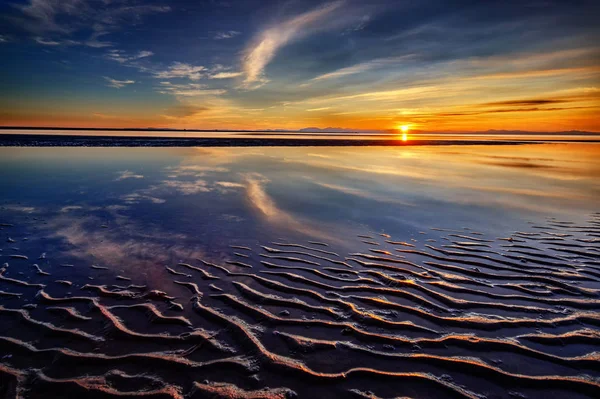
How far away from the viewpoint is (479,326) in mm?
4250

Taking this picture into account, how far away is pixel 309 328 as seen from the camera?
424 centimetres

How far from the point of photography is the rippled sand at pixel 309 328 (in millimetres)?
3268

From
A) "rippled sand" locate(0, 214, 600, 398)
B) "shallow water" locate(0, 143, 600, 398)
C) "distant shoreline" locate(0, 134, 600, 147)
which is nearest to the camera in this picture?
"rippled sand" locate(0, 214, 600, 398)

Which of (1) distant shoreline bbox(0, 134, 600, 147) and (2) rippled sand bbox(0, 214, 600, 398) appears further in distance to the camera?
(1) distant shoreline bbox(0, 134, 600, 147)

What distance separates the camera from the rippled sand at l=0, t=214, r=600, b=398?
327 cm

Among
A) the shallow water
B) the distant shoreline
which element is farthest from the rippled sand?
the distant shoreline

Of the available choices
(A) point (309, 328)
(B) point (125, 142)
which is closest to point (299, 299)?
(A) point (309, 328)

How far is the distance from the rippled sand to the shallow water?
24mm

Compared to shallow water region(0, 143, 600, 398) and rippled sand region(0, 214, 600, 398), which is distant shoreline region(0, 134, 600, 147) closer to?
shallow water region(0, 143, 600, 398)

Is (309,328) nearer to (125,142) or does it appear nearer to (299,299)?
(299,299)

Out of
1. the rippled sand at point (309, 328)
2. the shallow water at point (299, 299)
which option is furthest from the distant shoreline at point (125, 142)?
the rippled sand at point (309, 328)

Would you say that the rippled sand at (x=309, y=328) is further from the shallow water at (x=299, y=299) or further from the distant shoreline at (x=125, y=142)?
the distant shoreline at (x=125, y=142)

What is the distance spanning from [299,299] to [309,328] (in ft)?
2.55

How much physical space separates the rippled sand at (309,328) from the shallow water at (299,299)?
0.02m
